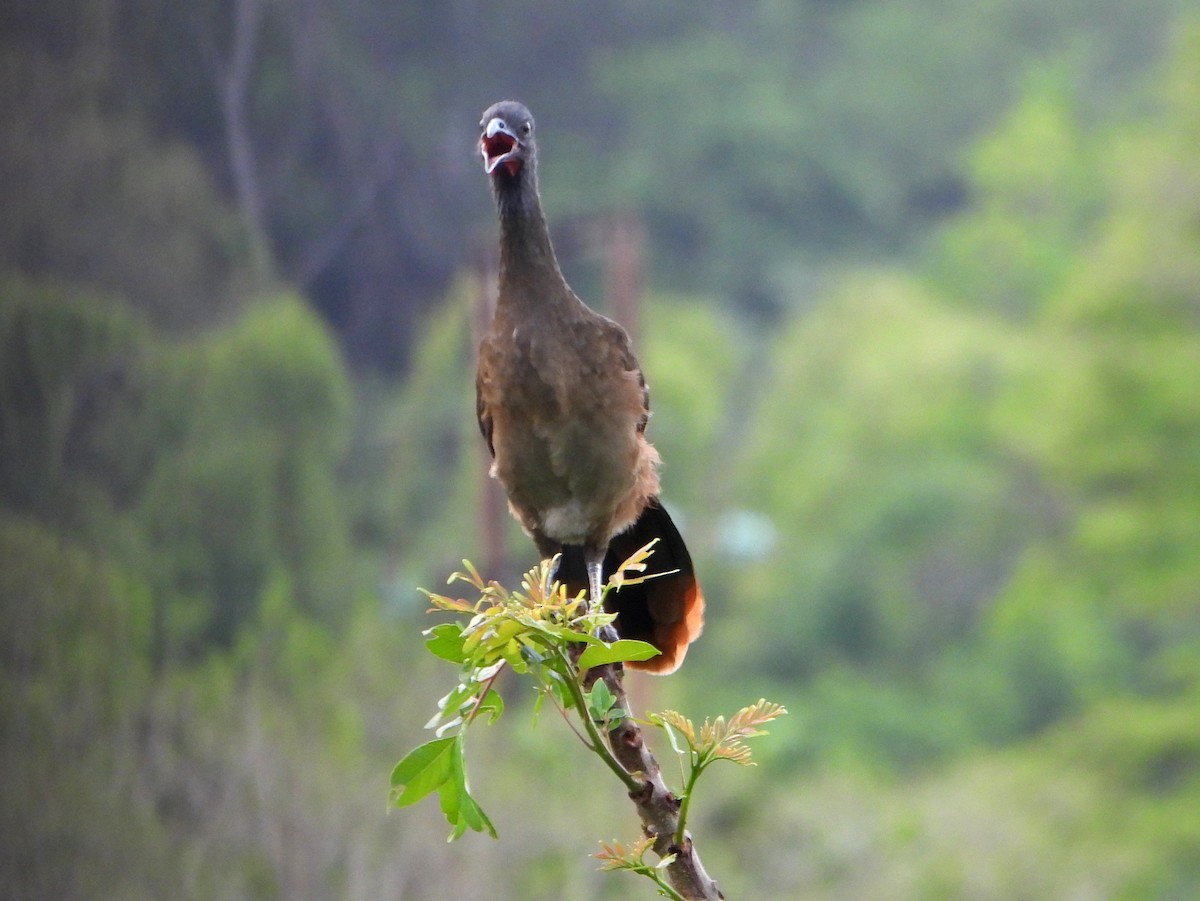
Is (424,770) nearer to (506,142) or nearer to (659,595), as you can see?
(659,595)

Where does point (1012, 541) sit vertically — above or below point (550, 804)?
above

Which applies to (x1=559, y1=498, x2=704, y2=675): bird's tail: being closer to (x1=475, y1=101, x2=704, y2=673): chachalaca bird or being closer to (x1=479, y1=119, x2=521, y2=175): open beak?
(x1=475, y1=101, x2=704, y2=673): chachalaca bird

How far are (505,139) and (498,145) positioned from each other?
2cm

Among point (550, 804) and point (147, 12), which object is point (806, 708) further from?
point (147, 12)

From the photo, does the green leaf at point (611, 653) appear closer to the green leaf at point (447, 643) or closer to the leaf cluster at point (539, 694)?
the leaf cluster at point (539, 694)

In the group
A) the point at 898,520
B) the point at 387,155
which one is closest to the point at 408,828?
the point at 387,155

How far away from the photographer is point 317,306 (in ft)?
27.5

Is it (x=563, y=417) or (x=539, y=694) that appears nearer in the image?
(x=539, y=694)

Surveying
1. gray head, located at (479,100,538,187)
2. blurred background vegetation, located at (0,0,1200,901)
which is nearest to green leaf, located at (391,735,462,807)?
gray head, located at (479,100,538,187)

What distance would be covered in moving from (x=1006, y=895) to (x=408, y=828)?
6638 millimetres

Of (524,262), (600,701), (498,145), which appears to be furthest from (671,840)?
(498,145)

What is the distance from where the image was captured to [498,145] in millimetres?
2857

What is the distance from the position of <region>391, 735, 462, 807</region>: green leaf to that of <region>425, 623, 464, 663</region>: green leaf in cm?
12

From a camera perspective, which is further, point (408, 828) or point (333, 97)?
point (333, 97)
